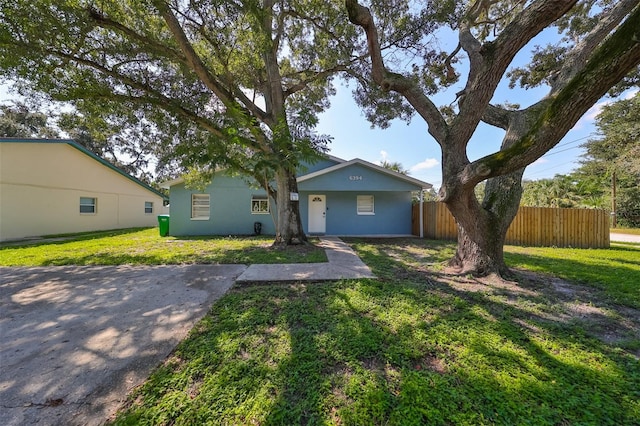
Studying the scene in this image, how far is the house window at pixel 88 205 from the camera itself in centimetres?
1256

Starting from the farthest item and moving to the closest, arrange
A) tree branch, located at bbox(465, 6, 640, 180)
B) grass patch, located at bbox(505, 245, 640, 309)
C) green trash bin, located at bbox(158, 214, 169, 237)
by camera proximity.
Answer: green trash bin, located at bbox(158, 214, 169, 237) < grass patch, located at bbox(505, 245, 640, 309) < tree branch, located at bbox(465, 6, 640, 180)

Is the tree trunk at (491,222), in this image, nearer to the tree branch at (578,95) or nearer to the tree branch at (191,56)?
the tree branch at (578,95)

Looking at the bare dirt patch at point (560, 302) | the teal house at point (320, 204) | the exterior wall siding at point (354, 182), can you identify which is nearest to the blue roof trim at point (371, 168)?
the teal house at point (320, 204)


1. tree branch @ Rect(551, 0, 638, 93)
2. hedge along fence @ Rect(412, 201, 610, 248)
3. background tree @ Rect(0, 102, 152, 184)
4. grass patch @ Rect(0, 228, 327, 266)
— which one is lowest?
grass patch @ Rect(0, 228, 327, 266)

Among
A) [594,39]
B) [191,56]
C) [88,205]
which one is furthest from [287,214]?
[88,205]

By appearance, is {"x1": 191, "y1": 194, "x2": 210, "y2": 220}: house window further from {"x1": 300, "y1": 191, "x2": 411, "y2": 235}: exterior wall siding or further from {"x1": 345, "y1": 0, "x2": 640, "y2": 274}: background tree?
{"x1": 345, "y1": 0, "x2": 640, "y2": 274}: background tree

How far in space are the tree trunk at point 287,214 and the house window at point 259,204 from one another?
13.1ft

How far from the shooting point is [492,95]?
159 inches

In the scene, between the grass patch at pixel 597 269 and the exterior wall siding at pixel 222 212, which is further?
the exterior wall siding at pixel 222 212

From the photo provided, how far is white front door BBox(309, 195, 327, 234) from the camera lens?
12102 mm

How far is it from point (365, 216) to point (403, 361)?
402 inches

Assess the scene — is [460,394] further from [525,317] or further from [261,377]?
[525,317]

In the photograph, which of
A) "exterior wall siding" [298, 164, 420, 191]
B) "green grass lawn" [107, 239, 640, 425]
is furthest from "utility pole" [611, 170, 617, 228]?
"green grass lawn" [107, 239, 640, 425]

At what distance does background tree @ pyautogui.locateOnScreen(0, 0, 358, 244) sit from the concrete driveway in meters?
3.54
